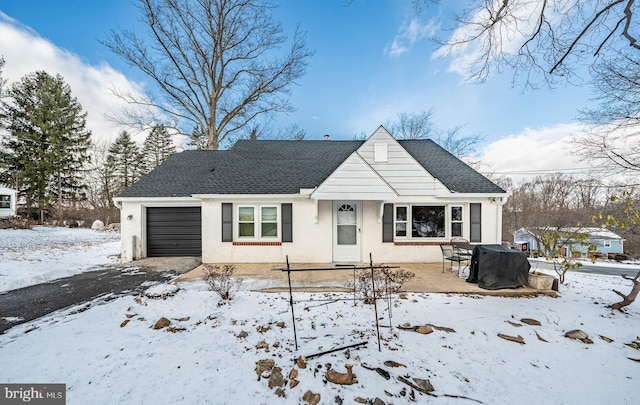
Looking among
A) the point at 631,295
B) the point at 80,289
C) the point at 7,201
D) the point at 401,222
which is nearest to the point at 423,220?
the point at 401,222

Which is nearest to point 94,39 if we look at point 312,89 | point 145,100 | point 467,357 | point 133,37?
point 133,37

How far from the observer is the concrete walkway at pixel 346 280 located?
529 centimetres

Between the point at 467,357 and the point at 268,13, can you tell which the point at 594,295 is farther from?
the point at 268,13

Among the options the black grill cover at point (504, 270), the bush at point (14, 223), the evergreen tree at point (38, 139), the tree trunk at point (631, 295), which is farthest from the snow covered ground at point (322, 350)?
the evergreen tree at point (38, 139)

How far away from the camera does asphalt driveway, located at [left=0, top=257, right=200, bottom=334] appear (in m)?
4.26

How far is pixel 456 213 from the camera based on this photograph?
8086 millimetres

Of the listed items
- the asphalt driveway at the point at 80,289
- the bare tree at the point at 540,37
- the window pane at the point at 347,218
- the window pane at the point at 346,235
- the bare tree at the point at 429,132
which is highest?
the bare tree at the point at 429,132

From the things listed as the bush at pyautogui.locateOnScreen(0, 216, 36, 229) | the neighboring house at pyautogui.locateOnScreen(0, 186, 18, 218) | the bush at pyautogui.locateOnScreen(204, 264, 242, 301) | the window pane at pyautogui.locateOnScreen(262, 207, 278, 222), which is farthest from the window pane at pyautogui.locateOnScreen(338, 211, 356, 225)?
the neighboring house at pyautogui.locateOnScreen(0, 186, 18, 218)

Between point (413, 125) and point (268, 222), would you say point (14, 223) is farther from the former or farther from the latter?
point (413, 125)

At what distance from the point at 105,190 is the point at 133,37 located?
18966 millimetres

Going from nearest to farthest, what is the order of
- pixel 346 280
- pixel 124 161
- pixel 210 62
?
pixel 346 280 → pixel 210 62 → pixel 124 161

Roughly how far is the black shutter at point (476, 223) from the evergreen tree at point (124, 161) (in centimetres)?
3302

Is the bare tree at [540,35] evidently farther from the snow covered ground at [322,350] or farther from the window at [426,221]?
the snow covered ground at [322,350]

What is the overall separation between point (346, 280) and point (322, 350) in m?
3.01
